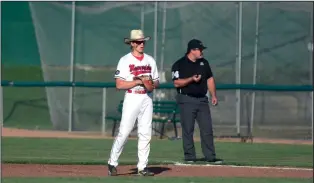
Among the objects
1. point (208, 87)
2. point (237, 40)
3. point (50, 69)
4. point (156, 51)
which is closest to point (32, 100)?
point (50, 69)

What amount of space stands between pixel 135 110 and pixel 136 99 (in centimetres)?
14

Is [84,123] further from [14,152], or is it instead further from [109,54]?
[14,152]

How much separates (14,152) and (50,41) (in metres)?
6.91

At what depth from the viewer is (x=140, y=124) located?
40.5 feet

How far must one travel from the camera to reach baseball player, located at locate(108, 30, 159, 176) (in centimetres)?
1227

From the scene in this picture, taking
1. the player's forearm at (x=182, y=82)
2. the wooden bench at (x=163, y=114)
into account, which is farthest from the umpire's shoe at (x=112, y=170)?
the wooden bench at (x=163, y=114)

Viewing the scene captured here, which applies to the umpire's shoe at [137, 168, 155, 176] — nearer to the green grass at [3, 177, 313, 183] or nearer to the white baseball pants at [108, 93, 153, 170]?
the white baseball pants at [108, 93, 153, 170]

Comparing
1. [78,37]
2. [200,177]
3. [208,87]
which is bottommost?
[200,177]

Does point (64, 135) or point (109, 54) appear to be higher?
point (109, 54)

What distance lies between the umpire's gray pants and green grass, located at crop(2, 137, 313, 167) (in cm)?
43

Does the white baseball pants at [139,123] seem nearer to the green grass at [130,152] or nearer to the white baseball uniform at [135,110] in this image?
the white baseball uniform at [135,110]

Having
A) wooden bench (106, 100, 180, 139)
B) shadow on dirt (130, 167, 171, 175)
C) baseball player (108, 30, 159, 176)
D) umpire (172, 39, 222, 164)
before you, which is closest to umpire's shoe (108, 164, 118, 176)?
baseball player (108, 30, 159, 176)

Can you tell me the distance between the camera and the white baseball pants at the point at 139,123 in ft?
40.3

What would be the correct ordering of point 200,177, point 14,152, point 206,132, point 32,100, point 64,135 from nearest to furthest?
point 200,177, point 206,132, point 14,152, point 64,135, point 32,100
